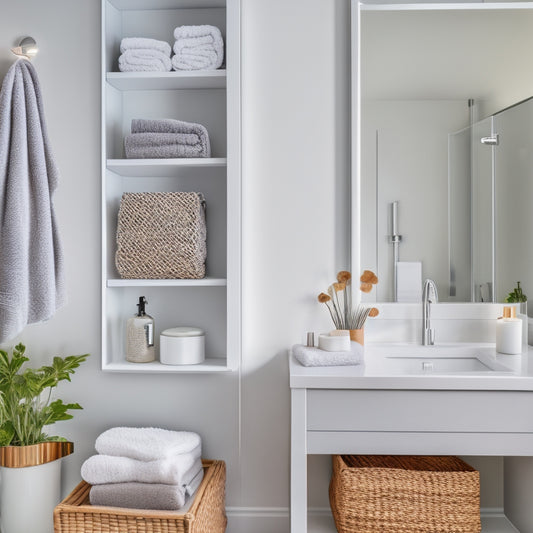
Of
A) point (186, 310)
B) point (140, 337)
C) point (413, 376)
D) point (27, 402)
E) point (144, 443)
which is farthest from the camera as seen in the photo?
point (186, 310)

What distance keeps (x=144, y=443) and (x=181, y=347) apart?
34 cm

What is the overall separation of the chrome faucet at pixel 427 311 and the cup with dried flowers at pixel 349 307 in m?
0.17

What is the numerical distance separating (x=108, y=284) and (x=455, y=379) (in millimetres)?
1202

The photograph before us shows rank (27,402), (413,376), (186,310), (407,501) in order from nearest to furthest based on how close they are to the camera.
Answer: (413,376), (407,501), (27,402), (186,310)

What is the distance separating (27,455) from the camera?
184 cm

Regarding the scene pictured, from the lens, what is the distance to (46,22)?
81.0 inches

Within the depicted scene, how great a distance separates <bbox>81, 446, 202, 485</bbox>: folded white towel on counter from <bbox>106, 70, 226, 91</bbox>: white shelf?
1.28 meters

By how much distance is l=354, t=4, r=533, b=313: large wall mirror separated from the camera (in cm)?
200

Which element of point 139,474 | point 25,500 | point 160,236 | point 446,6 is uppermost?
point 446,6

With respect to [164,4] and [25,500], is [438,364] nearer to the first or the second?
[25,500]

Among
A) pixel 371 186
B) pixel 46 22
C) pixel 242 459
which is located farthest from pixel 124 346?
pixel 46 22

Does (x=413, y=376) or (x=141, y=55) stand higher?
(x=141, y=55)

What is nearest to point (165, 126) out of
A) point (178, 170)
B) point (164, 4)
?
point (178, 170)

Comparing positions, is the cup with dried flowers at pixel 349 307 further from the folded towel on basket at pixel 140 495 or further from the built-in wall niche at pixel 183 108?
the folded towel on basket at pixel 140 495
